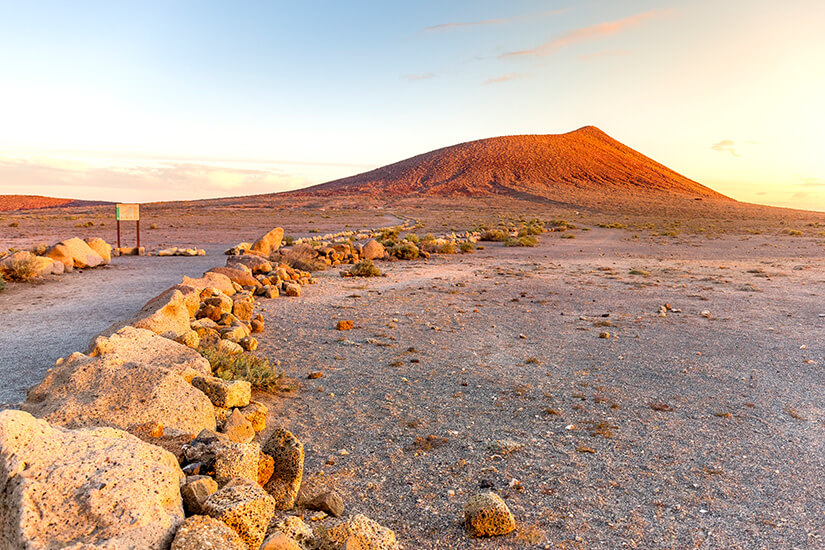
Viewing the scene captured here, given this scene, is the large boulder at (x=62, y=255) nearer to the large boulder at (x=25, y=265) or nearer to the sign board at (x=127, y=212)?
the large boulder at (x=25, y=265)

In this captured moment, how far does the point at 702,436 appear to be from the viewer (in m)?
4.79

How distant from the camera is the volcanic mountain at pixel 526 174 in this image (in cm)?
10075

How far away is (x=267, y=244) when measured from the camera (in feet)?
59.6

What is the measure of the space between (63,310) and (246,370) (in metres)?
5.64

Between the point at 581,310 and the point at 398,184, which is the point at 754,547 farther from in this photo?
the point at 398,184

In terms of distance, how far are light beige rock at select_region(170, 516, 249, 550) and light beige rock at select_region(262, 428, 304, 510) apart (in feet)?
3.21

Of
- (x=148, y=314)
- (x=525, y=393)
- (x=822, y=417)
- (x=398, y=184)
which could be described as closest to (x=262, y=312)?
(x=148, y=314)

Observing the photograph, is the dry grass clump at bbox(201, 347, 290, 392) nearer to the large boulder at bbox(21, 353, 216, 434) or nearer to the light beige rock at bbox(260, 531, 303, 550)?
the large boulder at bbox(21, 353, 216, 434)

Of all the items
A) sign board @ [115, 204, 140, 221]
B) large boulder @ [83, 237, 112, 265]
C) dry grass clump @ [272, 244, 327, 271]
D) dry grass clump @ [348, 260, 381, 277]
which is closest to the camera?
dry grass clump @ [348, 260, 381, 277]

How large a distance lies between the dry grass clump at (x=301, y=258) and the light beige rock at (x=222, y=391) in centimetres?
1023

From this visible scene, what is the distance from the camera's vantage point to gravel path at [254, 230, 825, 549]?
11.7 ft

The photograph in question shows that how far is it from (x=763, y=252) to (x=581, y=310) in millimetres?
17277

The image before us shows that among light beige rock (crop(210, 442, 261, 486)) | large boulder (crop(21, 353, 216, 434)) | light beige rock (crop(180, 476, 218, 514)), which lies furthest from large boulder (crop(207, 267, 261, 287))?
light beige rock (crop(180, 476, 218, 514))

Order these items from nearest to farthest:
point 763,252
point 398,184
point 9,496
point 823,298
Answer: point 9,496
point 823,298
point 763,252
point 398,184
